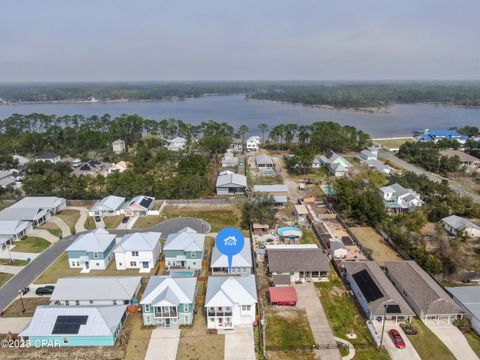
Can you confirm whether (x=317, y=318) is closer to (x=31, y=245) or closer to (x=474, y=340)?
(x=474, y=340)

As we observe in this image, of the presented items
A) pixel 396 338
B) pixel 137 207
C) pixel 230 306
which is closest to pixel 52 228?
pixel 137 207

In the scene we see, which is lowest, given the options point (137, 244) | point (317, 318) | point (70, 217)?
point (317, 318)

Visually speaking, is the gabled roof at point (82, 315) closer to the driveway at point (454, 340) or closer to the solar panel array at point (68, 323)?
the solar panel array at point (68, 323)

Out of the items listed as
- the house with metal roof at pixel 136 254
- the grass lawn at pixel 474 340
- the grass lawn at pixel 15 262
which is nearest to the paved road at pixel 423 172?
the grass lawn at pixel 474 340

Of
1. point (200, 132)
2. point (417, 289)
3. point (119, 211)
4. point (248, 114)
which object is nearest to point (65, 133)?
point (200, 132)

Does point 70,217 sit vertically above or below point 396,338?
above
